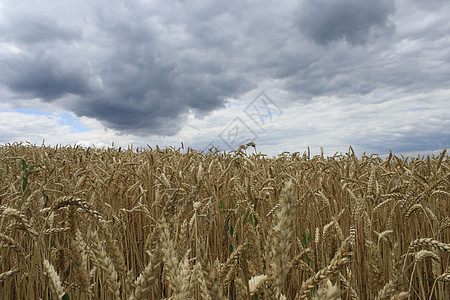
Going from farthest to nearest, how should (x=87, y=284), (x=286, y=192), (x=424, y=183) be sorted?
(x=424, y=183)
(x=87, y=284)
(x=286, y=192)

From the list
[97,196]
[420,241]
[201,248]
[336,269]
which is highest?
[97,196]

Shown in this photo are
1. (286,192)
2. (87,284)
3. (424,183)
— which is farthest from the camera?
(424,183)

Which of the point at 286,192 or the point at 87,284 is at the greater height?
the point at 286,192

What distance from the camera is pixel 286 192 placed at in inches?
23.9

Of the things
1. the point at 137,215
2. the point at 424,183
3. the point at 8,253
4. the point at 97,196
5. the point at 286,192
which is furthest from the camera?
the point at 137,215

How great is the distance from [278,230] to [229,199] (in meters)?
3.04

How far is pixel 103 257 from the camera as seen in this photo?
2.62 ft

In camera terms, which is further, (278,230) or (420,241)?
(420,241)

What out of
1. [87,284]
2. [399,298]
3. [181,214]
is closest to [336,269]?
[399,298]

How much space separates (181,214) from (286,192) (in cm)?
58

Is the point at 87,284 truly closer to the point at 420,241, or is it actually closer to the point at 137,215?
the point at 420,241

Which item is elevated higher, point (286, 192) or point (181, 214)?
point (286, 192)

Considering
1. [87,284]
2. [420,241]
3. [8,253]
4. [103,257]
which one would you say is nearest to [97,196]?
[87,284]

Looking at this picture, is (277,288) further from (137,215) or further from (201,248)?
(137,215)
